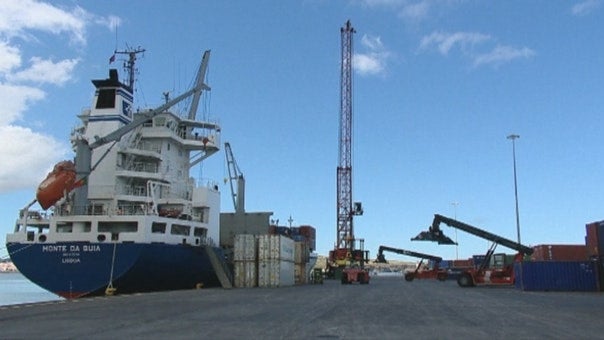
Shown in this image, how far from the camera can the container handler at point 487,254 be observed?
44438 millimetres

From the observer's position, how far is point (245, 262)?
A: 45.7m

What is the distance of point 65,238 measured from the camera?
3634 cm

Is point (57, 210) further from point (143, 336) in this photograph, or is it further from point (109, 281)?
point (143, 336)

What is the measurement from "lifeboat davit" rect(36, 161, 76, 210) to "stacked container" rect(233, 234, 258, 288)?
46.7ft

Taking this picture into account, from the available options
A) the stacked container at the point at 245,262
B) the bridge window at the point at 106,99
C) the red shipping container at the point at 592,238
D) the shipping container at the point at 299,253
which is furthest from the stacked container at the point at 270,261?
the red shipping container at the point at 592,238

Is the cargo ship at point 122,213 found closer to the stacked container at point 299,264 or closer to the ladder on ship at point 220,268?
the ladder on ship at point 220,268

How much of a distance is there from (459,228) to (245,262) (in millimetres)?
17163

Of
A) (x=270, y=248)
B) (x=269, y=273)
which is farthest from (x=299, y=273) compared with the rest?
(x=270, y=248)

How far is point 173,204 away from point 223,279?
691cm

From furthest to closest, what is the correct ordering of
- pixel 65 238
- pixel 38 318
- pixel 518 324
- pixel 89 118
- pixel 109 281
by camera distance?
A: pixel 89 118, pixel 65 238, pixel 109 281, pixel 38 318, pixel 518 324

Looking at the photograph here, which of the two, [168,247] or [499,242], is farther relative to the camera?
[499,242]

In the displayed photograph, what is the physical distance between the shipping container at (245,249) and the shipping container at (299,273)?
37.5ft

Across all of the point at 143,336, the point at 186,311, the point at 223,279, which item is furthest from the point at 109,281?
the point at 143,336

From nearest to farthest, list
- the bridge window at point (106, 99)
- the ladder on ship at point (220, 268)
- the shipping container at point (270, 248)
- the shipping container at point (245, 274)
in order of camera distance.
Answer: the bridge window at point (106, 99), the ladder on ship at point (220, 268), the shipping container at point (245, 274), the shipping container at point (270, 248)
